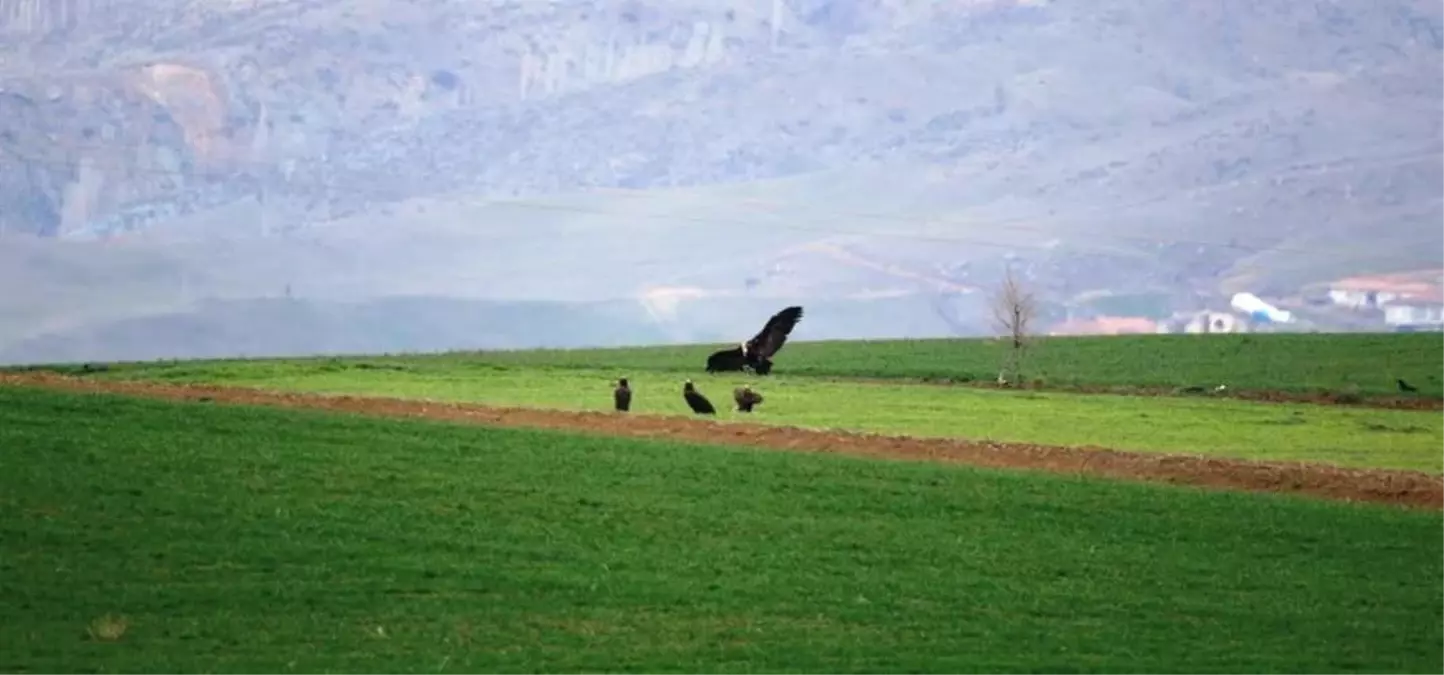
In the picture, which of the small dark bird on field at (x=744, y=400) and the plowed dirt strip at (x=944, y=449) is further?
the small dark bird on field at (x=744, y=400)

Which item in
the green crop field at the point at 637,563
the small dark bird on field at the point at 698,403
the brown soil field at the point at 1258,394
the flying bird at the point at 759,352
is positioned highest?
the flying bird at the point at 759,352

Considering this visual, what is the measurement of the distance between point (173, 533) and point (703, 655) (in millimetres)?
6385

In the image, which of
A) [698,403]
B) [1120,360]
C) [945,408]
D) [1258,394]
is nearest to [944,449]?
[698,403]

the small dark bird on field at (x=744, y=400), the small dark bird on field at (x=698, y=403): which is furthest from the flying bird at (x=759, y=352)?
the small dark bird on field at (x=698, y=403)

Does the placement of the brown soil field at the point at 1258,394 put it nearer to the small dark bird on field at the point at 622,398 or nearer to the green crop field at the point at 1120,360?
the green crop field at the point at 1120,360

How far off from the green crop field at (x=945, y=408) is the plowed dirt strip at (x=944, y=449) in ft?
7.93

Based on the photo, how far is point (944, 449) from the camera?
35875 millimetres

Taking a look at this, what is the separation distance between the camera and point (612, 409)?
43.2m

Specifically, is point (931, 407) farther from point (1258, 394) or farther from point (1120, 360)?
point (1120, 360)

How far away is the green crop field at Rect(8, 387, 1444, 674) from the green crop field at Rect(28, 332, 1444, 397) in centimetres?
2803

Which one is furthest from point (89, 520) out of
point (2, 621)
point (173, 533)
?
point (2, 621)

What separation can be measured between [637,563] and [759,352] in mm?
36979

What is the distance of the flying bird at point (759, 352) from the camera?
5972 centimetres

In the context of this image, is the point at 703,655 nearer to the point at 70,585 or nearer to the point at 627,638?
the point at 627,638
